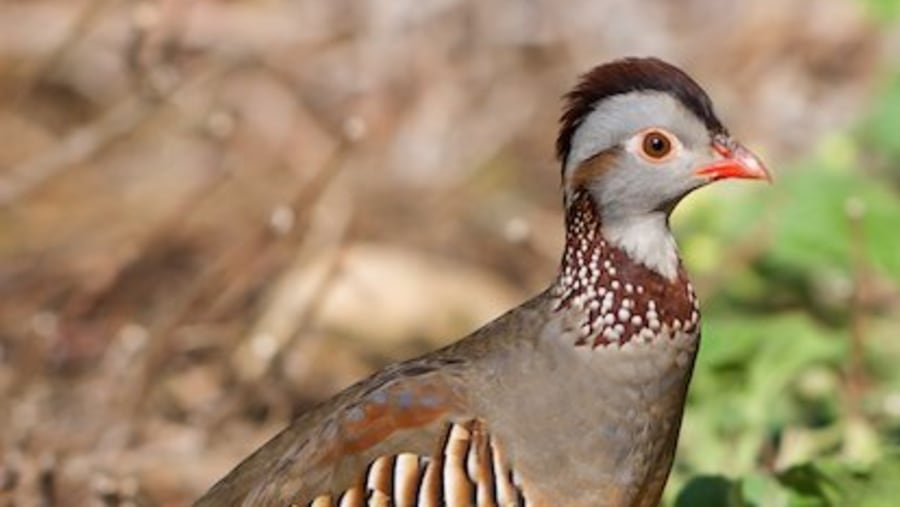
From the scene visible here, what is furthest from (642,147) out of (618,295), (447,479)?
(447,479)

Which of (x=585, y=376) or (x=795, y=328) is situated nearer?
(x=585, y=376)

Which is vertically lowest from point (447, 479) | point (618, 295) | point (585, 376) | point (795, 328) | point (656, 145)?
point (447, 479)

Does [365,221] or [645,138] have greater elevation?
[365,221]

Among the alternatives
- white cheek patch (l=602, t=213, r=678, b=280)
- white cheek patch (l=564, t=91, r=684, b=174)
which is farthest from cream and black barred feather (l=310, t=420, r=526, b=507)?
white cheek patch (l=564, t=91, r=684, b=174)

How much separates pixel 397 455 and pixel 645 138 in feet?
2.71

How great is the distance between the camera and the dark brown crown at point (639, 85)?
18.0 feet

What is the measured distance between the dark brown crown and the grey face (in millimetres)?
13

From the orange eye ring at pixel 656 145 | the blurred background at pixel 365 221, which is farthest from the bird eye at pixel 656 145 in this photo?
the blurred background at pixel 365 221

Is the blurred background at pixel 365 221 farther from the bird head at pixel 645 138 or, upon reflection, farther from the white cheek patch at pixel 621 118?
the white cheek patch at pixel 621 118

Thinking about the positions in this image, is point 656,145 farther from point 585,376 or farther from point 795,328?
point 795,328

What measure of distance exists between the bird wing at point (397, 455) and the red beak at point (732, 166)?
26.5 inches

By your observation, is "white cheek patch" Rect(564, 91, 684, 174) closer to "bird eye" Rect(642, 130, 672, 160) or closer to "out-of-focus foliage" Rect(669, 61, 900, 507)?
"bird eye" Rect(642, 130, 672, 160)

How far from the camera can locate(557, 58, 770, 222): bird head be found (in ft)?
18.0

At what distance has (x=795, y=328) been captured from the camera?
295 inches
